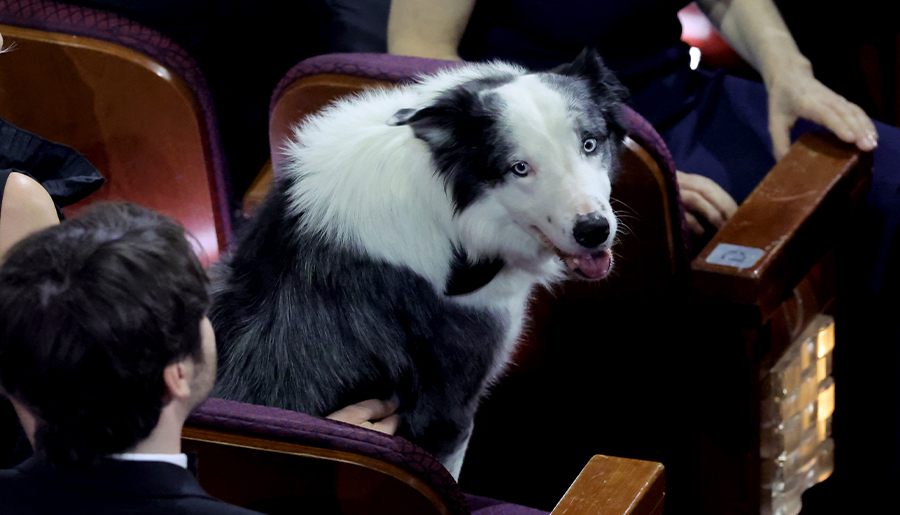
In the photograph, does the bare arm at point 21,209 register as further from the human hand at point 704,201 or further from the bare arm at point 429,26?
the human hand at point 704,201

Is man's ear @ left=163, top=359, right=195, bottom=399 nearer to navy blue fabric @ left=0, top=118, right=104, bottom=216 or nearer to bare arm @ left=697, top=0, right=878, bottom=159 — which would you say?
navy blue fabric @ left=0, top=118, right=104, bottom=216

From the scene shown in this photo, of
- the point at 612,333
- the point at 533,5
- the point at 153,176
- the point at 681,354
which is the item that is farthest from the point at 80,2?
the point at 681,354

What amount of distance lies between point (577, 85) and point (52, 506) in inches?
32.2

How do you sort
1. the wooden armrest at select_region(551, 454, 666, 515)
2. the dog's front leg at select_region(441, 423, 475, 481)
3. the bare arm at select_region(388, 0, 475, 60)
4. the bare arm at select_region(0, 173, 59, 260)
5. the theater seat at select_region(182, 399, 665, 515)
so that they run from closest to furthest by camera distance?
the theater seat at select_region(182, 399, 665, 515)
the wooden armrest at select_region(551, 454, 666, 515)
the bare arm at select_region(0, 173, 59, 260)
the dog's front leg at select_region(441, 423, 475, 481)
the bare arm at select_region(388, 0, 475, 60)

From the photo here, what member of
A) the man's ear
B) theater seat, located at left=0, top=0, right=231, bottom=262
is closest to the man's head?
the man's ear

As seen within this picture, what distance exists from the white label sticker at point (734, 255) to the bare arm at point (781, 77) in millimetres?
335

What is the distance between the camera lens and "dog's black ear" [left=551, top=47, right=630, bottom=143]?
1195mm

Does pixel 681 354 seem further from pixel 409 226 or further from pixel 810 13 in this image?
pixel 810 13

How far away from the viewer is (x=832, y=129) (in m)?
1.42

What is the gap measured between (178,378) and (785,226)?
90 cm

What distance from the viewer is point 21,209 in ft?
3.56

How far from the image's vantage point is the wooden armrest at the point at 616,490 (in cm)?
91

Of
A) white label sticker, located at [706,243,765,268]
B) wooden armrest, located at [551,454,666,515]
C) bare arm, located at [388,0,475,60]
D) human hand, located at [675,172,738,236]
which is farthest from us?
bare arm, located at [388,0,475,60]

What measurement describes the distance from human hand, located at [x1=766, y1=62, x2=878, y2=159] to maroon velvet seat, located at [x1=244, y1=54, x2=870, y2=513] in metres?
0.03
